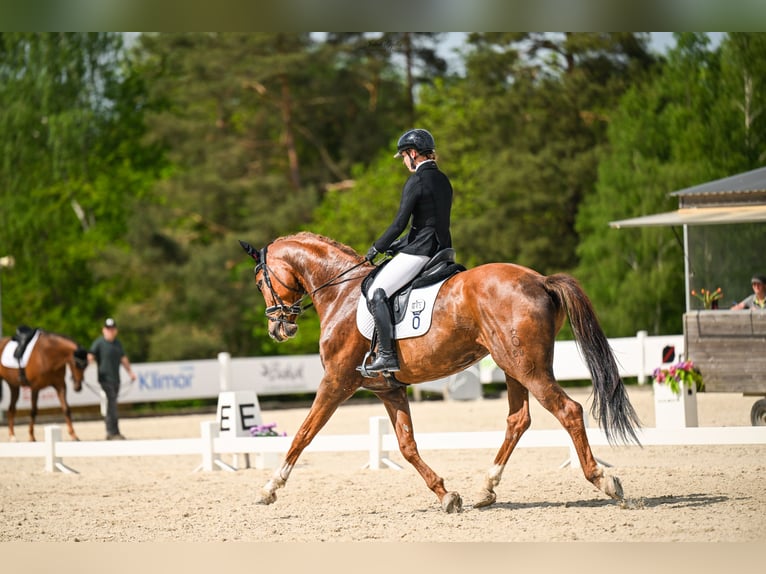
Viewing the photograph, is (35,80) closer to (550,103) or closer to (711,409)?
(550,103)

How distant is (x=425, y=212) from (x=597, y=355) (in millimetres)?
1555

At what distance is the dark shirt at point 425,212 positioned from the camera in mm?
7547

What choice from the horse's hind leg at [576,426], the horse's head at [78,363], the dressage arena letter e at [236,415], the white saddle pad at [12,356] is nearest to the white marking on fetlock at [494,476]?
the horse's hind leg at [576,426]

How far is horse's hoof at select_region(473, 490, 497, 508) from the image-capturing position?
7.72m

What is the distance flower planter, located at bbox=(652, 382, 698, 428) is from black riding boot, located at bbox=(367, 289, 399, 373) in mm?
5188

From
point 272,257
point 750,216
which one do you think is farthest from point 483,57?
point 272,257

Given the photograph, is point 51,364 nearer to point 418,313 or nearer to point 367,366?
point 367,366

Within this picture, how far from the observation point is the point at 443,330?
7.47 meters

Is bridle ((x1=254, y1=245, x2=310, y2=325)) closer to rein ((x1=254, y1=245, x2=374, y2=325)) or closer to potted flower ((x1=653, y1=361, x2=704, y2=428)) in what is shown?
rein ((x1=254, y1=245, x2=374, y2=325))

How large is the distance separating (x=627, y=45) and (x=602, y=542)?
25.7 meters

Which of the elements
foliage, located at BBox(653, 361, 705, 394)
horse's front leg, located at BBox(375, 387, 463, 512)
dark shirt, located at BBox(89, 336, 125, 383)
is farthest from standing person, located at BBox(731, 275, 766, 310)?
dark shirt, located at BBox(89, 336, 125, 383)

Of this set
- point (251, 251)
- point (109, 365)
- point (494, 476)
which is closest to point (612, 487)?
point (494, 476)

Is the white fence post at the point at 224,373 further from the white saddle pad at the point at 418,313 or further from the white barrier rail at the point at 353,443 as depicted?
the white saddle pad at the point at 418,313

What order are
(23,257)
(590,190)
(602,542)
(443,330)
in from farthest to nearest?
1. (23,257)
2. (590,190)
3. (443,330)
4. (602,542)
